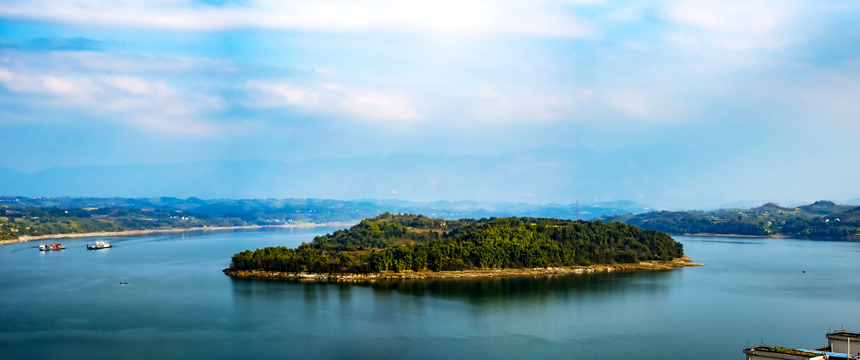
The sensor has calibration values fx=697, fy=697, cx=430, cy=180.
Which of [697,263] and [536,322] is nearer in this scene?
[536,322]

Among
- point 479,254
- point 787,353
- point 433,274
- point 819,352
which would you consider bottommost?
point 433,274

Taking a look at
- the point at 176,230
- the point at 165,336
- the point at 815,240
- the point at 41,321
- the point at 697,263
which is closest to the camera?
the point at 165,336

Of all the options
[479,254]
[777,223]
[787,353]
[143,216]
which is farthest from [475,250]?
[143,216]

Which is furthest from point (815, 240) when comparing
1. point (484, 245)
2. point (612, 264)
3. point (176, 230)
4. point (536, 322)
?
point (176, 230)

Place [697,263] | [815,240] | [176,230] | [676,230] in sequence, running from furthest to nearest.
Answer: [176,230] → [676,230] → [815,240] → [697,263]

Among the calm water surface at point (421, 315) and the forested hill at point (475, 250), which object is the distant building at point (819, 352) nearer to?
the calm water surface at point (421, 315)

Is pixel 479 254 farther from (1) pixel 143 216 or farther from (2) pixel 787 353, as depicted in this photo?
(1) pixel 143 216

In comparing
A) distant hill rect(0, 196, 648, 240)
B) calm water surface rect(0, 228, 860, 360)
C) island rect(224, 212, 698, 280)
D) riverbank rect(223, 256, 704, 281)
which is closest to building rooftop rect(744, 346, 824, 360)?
calm water surface rect(0, 228, 860, 360)

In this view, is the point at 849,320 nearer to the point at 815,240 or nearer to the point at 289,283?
the point at 289,283
